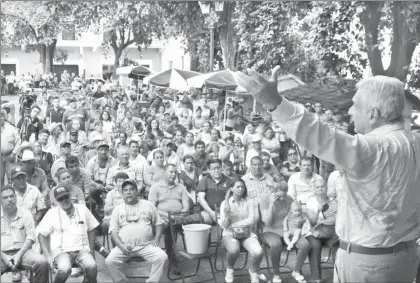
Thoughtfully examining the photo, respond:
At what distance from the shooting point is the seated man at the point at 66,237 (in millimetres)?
5234

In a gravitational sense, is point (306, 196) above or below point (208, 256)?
above

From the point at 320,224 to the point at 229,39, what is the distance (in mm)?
12113

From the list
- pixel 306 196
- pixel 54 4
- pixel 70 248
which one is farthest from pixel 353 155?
pixel 54 4

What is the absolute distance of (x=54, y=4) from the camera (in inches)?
623

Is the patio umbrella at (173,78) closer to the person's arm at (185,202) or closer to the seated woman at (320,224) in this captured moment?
the person's arm at (185,202)

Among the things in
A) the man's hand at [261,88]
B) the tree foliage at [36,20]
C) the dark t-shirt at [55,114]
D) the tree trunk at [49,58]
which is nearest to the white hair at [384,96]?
the man's hand at [261,88]

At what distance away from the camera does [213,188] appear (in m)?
6.91

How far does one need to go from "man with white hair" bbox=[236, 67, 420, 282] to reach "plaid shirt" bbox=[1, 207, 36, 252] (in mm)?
3785

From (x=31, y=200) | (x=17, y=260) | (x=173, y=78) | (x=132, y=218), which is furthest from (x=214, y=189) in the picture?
(x=173, y=78)

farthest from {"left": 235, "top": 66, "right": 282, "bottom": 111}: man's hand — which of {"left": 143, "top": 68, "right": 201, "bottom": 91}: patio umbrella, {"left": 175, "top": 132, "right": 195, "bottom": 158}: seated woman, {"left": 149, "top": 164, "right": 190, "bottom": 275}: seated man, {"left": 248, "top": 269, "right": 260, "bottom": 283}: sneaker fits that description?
{"left": 143, "top": 68, "right": 201, "bottom": 91}: patio umbrella

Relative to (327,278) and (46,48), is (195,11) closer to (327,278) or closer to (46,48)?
(46,48)

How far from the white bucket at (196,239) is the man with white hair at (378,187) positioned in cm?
343

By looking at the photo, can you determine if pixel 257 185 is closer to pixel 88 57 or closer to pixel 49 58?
pixel 49 58

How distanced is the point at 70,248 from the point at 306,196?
282cm
